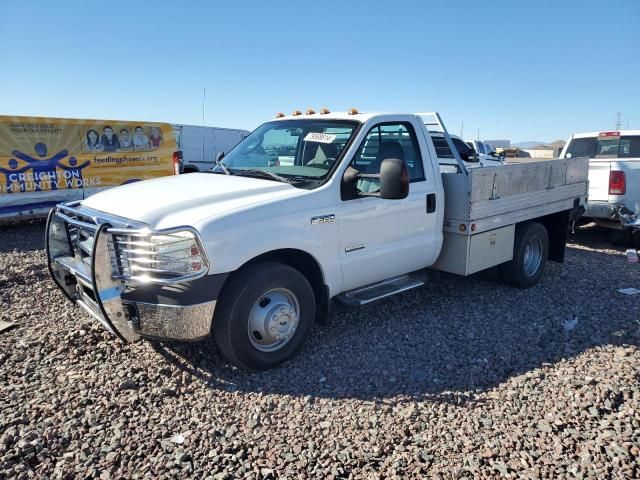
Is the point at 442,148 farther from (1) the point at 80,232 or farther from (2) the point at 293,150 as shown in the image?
(1) the point at 80,232

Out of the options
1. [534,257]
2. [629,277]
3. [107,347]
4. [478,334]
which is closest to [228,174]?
[107,347]

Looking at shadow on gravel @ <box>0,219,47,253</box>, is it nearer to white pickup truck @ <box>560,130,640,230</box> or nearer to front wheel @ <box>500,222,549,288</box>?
front wheel @ <box>500,222,549,288</box>

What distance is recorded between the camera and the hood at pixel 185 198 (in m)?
3.46

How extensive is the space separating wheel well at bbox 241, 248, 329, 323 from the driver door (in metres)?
0.23

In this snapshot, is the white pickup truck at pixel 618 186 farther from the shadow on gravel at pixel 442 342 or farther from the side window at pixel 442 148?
the side window at pixel 442 148

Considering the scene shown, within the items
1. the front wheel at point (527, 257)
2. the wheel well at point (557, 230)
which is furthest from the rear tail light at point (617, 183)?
the front wheel at point (527, 257)

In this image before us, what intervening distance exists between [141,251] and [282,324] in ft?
4.00

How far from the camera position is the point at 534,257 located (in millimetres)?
6375

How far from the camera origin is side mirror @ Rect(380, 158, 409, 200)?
380 cm

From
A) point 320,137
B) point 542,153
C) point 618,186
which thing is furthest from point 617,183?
point 542,153

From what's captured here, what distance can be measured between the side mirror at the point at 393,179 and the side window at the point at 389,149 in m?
0.55

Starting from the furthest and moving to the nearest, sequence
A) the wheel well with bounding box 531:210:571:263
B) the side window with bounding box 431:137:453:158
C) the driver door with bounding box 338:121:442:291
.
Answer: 1. the wheel well with bounding box 531:210:571:263
2. the side window with bounding box 431:137:453:158
3. the driver door with bounding box 338:121:442:291

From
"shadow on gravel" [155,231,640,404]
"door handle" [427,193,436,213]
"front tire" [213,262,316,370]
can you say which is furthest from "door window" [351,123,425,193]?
"shadow on gravel" [155,231,640,404]

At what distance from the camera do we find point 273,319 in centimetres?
384
